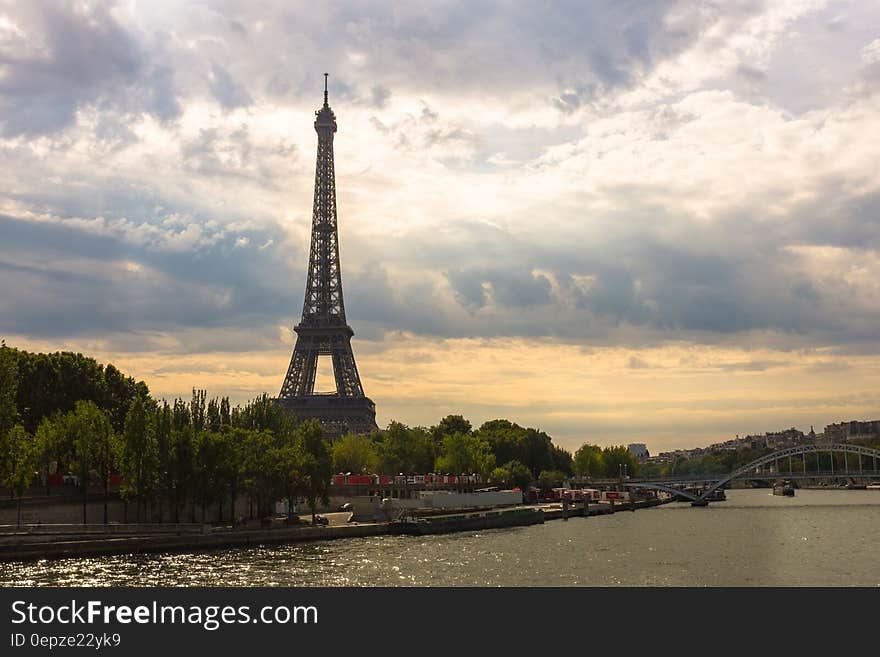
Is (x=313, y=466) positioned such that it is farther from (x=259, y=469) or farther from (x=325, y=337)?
(x=325, y=337)

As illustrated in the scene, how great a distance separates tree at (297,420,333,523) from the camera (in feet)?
263

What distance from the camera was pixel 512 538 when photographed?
81375mm

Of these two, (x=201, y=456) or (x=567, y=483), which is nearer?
(x=201, y=456)

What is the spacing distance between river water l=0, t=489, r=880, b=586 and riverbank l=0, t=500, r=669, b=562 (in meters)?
1.75

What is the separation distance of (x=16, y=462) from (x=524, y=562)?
30.1 m

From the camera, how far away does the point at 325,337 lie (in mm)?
151875

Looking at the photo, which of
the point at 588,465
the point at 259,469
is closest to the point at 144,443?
the point at 259,469

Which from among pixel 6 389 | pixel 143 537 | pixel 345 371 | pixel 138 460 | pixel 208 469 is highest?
pixel 345 371

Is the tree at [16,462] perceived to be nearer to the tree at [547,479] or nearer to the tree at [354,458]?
the tree at [354,458]

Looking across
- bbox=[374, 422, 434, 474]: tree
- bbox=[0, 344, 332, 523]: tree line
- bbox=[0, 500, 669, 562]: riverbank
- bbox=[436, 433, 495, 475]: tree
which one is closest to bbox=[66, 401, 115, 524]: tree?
bbox=[0, 344, 332, 523]: tree line
